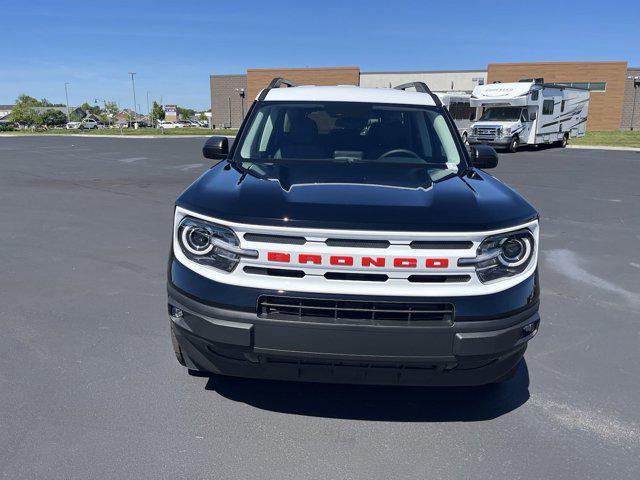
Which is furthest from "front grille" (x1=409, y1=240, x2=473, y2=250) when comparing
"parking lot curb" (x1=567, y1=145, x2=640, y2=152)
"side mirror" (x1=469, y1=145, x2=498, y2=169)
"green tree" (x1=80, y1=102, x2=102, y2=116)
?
"green tree" (x1=80, y1=102, x2=102, y2=116)

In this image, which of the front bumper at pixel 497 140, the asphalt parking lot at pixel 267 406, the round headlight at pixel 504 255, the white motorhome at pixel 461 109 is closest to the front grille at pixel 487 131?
the front bumper at pixel 497 140

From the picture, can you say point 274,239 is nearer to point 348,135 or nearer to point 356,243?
point 356,243

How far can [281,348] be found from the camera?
8.16 feet

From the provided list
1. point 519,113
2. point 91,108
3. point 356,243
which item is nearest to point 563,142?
point 519,113

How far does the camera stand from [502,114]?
83.3 ft

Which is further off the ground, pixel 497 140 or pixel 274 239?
pixel 274 239

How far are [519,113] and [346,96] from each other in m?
23.0

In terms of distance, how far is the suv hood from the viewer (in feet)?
8.16

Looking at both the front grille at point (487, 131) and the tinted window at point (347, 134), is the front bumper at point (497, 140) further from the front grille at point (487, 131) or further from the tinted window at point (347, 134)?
the tinted window at point (347, 134)

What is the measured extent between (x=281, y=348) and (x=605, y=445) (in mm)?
1791

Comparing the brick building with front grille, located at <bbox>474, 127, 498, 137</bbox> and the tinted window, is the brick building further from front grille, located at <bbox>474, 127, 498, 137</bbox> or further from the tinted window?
the tinted window

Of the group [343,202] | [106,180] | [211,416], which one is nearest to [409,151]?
[343,202]

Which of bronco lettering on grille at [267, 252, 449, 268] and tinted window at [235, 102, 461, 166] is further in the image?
tinted window at [235, 102, 461, 166]

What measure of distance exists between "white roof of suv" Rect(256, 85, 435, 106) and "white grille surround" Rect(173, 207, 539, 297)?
2203 millimetres
